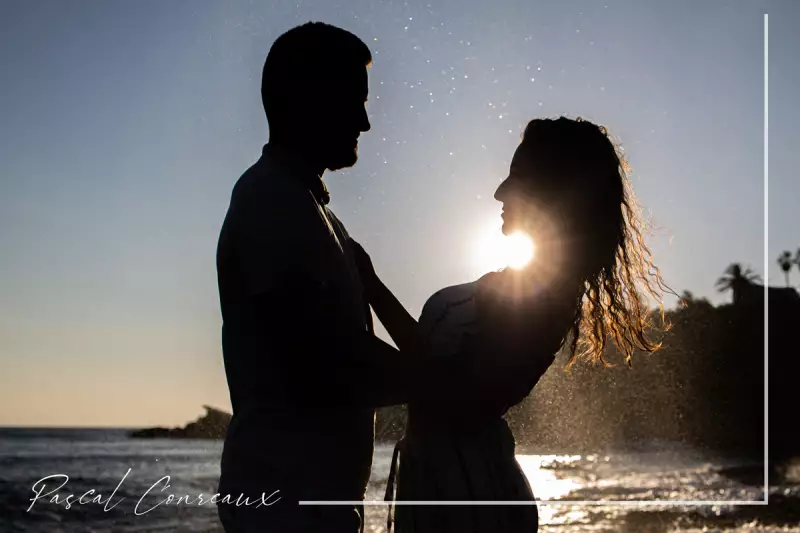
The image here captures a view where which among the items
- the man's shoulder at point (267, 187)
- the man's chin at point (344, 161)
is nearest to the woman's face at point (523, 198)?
the man's chin at point (344, 161)

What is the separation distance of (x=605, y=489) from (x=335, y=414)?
29.1 meters

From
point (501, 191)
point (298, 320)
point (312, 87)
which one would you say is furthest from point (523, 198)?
point (298, 320)

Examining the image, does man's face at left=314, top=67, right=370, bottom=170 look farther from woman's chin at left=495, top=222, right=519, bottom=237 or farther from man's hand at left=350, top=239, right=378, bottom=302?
woman's chin at left=495, top=222, right=519, bottom=237

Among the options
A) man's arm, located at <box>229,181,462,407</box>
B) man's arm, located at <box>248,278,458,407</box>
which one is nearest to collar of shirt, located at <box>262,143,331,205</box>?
man's arm, located at <box>229,181,462,407</box>

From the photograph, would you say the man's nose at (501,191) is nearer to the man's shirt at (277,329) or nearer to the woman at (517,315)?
the woman at (517,315)

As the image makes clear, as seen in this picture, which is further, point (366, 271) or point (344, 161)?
point (366, 271)

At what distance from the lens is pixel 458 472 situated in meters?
2.46

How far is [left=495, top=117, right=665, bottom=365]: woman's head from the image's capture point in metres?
2.74

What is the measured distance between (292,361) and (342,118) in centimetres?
76

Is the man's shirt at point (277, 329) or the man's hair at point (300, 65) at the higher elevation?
the man's hair at point (300, 65)

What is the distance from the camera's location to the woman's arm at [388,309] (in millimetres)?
2828

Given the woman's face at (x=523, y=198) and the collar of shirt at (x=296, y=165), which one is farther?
the woman's face at (x=523, y=198)

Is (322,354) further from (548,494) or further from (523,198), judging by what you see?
(548,494)

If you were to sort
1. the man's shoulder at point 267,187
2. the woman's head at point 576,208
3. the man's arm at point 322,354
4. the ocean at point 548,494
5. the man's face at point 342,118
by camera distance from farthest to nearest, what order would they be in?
the ocean at point 548,494 → the woman's head at point 576,208 → the man's face at point 342,118 → the man's shoulder at point 267,187 → the man's arm at point 322,354
